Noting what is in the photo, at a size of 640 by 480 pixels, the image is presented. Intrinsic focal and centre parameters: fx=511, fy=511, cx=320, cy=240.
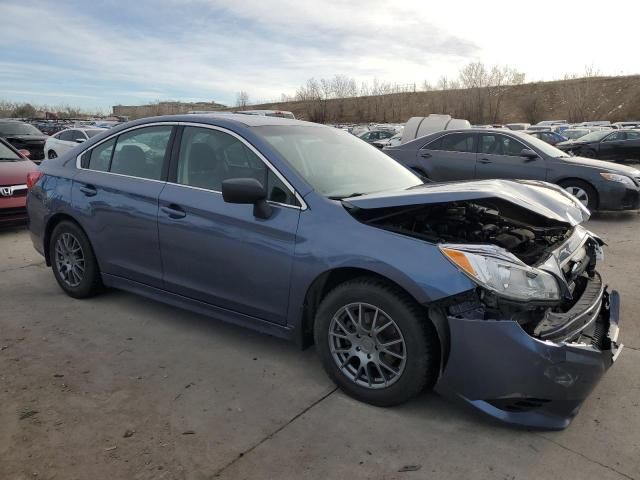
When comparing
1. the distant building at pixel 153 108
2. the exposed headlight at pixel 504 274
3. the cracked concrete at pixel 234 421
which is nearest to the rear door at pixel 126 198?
the cracked concrete at pixel 234 421

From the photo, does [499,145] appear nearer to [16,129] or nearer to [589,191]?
[589,191]

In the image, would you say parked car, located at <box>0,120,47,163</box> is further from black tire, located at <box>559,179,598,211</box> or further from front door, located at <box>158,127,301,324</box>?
black tire, located at <box>559,179,598,211</box>

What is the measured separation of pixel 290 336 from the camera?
3230 mm

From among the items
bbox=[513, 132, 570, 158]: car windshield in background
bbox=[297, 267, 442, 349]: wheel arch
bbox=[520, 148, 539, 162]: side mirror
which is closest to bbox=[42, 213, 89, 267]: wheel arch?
bbox=[297, 267, 442, 349]: wheel arch

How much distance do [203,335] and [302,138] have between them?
5.50 feet

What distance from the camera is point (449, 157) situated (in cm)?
1010

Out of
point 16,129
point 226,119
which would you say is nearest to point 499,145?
point 226,119

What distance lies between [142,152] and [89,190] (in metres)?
0.61

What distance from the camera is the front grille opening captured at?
101 inches

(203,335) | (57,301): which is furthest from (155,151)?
(57,301)

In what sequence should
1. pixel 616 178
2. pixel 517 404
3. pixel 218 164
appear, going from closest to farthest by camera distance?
pixel 517 404, pixel 218 164, pixel 616 178

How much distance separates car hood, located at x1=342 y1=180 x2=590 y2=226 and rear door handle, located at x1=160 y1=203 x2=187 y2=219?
4.07 feet

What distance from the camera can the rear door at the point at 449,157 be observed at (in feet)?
32.5

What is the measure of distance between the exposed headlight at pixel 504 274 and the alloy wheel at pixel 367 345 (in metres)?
0.50
